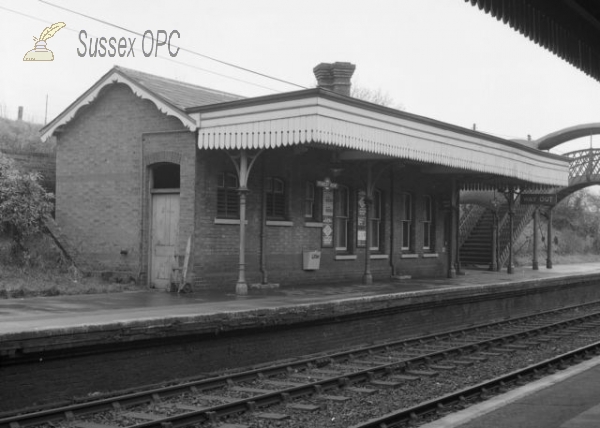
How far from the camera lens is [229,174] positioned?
1752 centimetres

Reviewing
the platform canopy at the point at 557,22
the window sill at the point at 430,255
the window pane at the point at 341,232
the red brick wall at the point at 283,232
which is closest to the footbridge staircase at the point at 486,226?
the window sill at the point at 430,255

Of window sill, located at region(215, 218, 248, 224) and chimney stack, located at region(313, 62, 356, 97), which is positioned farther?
chimney stack, located at region(313, 62, 356, 97)

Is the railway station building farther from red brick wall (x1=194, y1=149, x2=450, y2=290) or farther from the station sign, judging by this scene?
the station sign

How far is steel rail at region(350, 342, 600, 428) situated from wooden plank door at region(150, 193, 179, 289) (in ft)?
27.2

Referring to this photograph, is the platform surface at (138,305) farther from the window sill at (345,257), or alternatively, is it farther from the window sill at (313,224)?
the window sill at (345,257)

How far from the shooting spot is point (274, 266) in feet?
60.6

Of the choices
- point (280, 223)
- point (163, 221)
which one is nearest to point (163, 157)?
point (163, 221)

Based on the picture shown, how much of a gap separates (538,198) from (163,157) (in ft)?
53.6

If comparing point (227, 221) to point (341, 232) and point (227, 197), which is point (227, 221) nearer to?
point (227, 197)

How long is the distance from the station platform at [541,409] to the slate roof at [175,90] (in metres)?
10.0

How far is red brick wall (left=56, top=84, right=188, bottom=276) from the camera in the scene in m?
17.7

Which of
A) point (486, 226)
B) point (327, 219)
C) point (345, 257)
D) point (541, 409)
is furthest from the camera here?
point (486, 226)

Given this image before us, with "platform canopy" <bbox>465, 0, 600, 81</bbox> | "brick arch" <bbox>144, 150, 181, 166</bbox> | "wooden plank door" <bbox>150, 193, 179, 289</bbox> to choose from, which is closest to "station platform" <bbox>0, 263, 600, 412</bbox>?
"wooden plank door" <bbox>150, 193, 179, 289</bbox>

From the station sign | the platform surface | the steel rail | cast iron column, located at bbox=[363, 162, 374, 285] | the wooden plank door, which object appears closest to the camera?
the steel rail
